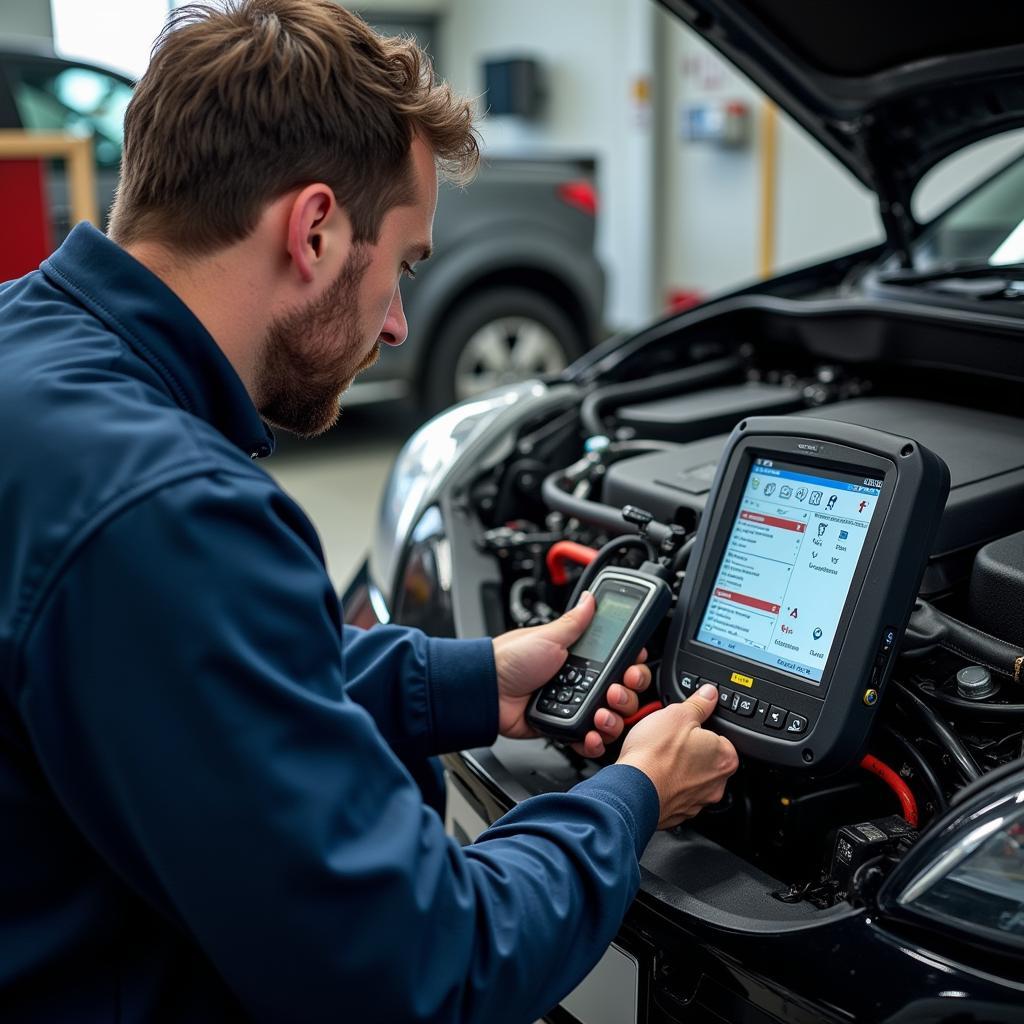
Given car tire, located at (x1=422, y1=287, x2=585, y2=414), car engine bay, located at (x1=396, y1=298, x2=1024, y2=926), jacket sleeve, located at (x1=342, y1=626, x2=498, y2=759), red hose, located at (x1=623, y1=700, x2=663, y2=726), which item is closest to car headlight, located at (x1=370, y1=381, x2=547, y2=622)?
car engine bay, located at (x1=396, y1=298, x2=1024, y2=926)

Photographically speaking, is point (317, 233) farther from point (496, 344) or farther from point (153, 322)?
point (496, 344)

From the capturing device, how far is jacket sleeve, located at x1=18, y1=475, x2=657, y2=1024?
2.60ft

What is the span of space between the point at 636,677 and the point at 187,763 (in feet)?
2.05

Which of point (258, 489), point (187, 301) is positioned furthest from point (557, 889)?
point (187, 301)

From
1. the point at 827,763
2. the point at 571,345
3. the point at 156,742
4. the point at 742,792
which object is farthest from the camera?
the point at 571,345

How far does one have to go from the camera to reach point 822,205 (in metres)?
5.80

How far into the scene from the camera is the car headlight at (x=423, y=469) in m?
1.84

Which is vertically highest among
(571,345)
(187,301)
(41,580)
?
(187,301)

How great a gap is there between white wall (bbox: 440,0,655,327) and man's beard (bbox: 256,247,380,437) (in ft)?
18.6

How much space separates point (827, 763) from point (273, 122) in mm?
738

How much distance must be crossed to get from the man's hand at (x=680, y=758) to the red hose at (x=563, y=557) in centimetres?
34

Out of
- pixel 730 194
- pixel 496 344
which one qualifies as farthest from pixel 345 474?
pixel 730 194

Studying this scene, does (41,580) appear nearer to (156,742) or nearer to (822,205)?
(156,742)

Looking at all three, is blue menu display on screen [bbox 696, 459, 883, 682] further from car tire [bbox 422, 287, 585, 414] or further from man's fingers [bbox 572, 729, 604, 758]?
car tire [bbox 422, 287, 585, 414]
